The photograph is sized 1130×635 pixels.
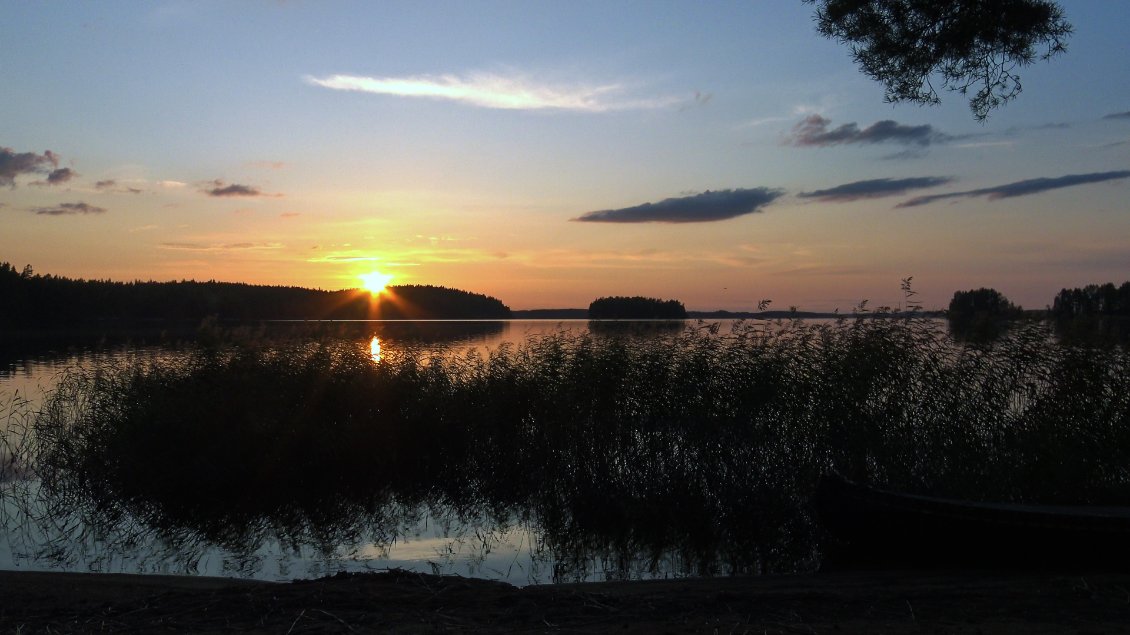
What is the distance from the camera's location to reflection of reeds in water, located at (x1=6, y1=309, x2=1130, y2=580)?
40.4 ft

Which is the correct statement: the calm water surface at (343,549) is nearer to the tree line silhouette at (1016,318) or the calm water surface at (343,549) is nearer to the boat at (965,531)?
the boat at (965,531)

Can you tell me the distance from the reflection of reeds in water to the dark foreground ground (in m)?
2.81

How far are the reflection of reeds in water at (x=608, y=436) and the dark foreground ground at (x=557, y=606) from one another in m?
2.81

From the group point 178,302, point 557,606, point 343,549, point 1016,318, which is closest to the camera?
point 557,606

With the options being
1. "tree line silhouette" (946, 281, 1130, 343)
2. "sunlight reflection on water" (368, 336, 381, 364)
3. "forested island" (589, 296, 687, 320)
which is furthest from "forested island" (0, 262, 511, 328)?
"tree line silhouette" (946, 281, 1130, 343)

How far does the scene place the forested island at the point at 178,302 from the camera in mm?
76062

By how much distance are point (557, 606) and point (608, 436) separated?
701 cm

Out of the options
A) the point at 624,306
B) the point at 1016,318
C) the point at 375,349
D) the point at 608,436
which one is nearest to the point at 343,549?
the point at 608,436

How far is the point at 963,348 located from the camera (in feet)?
45.5

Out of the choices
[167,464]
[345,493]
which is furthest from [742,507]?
[167,464]

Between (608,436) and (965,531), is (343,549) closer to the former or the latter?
(608,436)

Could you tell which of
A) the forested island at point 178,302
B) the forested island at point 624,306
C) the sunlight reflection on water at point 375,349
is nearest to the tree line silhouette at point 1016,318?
the sunlight reflection on water at point 375,349

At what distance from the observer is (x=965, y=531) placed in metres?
9.45

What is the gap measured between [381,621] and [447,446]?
8906 mm
